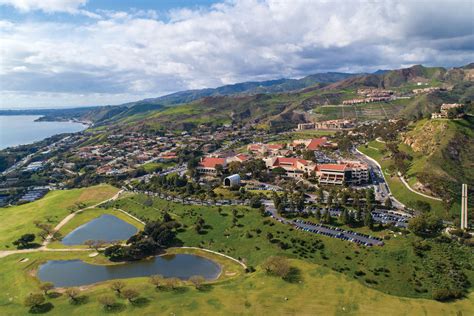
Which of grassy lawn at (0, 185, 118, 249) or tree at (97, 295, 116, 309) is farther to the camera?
grassy lawn at (0, 185, 118, 249)

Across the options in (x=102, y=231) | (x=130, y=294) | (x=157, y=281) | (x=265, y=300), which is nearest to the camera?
(x=265, y=300)

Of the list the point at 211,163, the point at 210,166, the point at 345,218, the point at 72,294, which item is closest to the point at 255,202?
the point at 345,218

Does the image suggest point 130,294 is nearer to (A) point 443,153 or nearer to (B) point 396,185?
(B) point 396,185

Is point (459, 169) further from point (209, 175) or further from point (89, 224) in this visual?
point (89, 224)

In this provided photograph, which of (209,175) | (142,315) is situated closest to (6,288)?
(142,315)

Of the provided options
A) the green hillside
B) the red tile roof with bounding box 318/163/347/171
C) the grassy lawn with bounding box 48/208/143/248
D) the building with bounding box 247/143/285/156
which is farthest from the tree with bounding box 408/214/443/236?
the building with bounding box 247/143/285/156

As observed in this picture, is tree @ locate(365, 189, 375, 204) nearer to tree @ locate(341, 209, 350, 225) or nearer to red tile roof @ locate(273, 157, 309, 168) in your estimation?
tree @ locate(341, 209, 350, 225)
